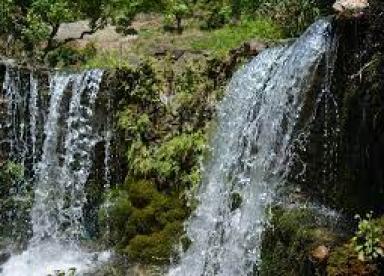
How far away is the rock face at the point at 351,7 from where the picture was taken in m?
9.04

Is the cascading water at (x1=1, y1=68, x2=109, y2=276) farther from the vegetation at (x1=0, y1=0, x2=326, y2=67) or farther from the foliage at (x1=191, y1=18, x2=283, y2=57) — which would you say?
the foliage at (x1=191, y1=18, x2=283, y2=57)

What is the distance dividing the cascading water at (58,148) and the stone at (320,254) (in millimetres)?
5453

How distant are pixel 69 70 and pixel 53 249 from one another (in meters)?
3.44

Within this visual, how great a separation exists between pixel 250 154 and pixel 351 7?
2.87 m

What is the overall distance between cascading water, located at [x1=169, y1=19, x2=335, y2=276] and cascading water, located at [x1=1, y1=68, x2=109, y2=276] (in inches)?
103

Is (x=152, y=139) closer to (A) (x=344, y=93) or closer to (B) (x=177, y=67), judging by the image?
(B) (x=177, y=67)

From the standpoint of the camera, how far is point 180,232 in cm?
1142

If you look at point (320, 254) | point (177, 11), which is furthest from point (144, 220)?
point (177, 11)

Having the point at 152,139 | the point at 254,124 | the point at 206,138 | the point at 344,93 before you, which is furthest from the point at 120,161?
the point at 344,93

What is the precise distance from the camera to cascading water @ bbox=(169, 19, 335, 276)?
33.3ft

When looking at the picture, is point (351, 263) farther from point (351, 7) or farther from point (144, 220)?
point (144, 220)

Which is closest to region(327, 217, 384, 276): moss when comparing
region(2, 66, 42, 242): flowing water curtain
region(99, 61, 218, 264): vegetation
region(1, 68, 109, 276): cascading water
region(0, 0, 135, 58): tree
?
region(99, 61, 218, 264): vegetation

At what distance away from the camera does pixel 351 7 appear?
9.15 metres

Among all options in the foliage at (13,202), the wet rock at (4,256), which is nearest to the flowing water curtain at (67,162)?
the foliage at (13,202)
